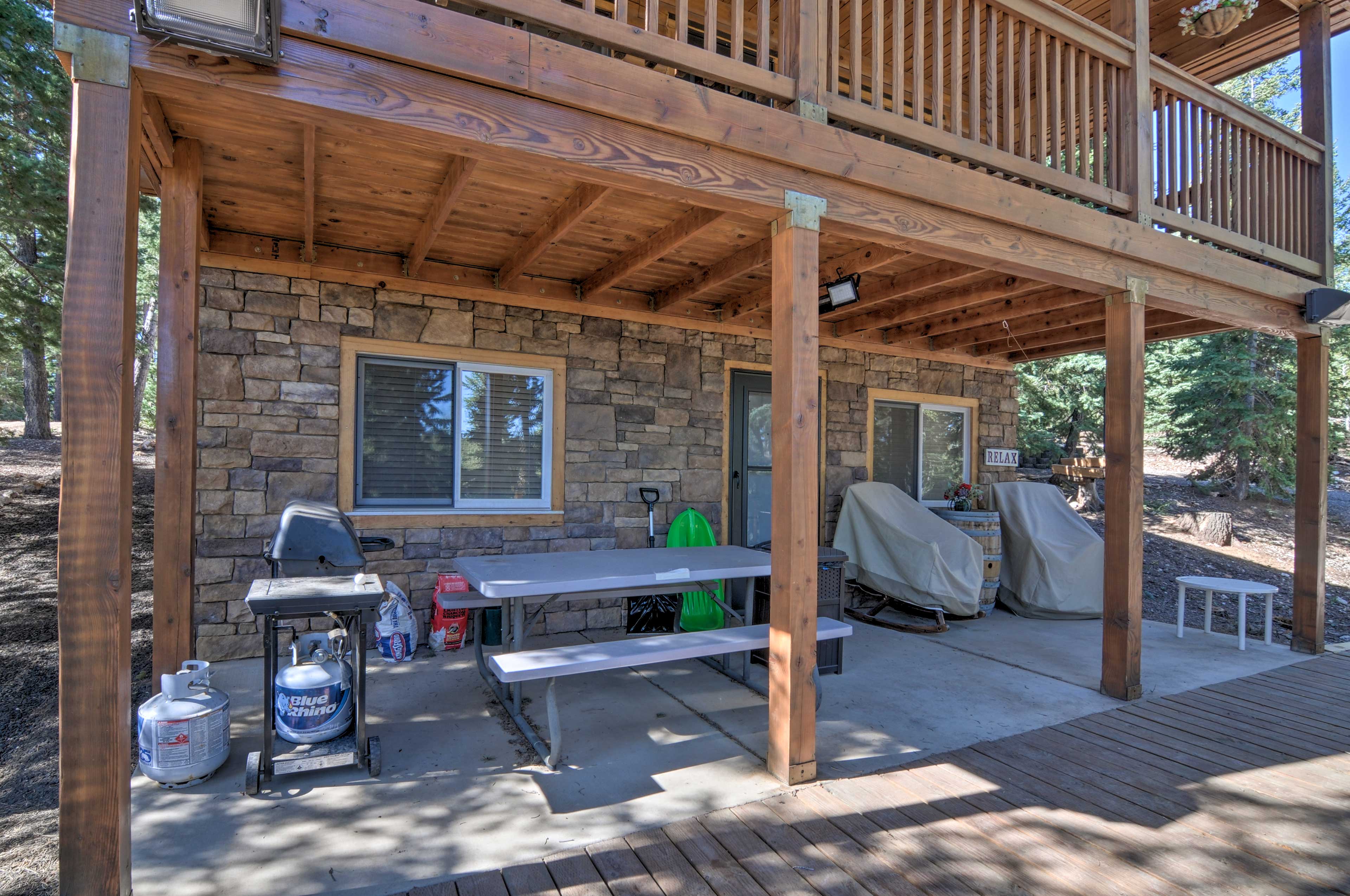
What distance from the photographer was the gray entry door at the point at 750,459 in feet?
19.1

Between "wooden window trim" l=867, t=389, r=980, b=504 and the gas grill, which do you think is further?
"wooden window trim" l=867, t=389, r=980, b=504

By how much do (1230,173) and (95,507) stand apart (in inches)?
257

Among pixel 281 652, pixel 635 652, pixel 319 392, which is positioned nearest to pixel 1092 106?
pixel 635 652

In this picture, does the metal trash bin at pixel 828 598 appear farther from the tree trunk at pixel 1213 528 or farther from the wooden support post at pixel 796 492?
the tree trunk at pixel 1213 528

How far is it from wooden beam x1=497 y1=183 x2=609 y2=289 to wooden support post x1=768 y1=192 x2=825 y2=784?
88cm

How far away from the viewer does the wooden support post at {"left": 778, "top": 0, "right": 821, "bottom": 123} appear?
2867mm

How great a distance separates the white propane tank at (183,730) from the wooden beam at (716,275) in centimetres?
323

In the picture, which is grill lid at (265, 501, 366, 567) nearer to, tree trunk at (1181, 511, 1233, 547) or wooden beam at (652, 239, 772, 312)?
wooden beam at (652, 239, 772, 312)

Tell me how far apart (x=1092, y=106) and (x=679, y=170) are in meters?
4.79

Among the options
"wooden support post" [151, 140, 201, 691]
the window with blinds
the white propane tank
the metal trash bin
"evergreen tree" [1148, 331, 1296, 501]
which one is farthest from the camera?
"evergreen tree" [1148, 331, 1296, 501]

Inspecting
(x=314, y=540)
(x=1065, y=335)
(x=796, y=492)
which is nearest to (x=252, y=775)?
(x=314, y=540)

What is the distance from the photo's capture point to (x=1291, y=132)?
487 cm

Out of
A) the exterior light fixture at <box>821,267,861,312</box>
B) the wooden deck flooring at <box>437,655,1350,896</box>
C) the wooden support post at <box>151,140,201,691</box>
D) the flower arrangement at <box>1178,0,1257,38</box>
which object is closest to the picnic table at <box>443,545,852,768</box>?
the wooden deck flooring at <box>437,655,1350,896</box>

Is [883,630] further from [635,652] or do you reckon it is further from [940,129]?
Answer: [940,129]
